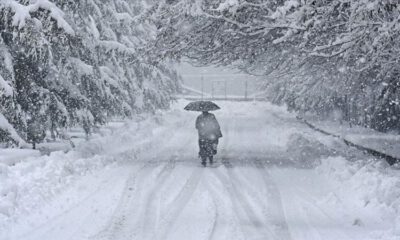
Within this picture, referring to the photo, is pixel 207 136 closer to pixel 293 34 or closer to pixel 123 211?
pixel 293 34

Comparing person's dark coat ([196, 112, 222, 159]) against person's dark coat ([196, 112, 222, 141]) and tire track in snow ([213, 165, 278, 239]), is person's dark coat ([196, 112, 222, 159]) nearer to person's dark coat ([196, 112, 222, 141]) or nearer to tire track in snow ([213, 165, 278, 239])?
person's dark coat ([196, 112, 222, 141])


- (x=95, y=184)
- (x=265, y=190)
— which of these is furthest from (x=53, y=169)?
(x=265, y=190)

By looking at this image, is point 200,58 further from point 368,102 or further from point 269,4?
point 368,102

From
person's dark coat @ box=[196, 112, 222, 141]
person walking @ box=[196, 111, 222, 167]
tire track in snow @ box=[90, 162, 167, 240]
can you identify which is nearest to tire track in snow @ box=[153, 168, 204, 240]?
tire track in snow @ box=[90, 162, 167, 240]

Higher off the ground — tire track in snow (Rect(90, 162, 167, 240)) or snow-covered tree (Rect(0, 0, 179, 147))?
snow-covered tree (Rect(0, 0, 179, 147))

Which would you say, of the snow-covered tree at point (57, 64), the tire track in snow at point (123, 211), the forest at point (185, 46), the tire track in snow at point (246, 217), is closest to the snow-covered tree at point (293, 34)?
the forest at point (185, 46)

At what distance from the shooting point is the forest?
38.2 ft

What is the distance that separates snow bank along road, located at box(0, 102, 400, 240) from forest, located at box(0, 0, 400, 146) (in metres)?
1.77

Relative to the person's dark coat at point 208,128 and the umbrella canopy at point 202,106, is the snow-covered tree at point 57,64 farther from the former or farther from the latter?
the person's dark coat at point 208,128

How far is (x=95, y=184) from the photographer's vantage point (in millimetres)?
12664

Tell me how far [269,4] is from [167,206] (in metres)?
5.63

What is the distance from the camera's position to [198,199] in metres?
11.1

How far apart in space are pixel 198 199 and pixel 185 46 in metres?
5.05

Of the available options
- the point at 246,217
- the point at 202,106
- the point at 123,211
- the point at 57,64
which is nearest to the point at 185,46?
the point at 202,106
